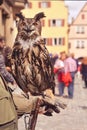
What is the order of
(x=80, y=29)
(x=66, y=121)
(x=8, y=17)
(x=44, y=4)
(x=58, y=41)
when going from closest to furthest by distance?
1. (x=66, y=121)
2. (x=8, y=17)
3. (x=58, y=41)
4. (x=44, y=4)
5. (x=80, y=29)

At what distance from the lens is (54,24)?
71.8m

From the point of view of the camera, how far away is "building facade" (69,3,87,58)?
90.8m

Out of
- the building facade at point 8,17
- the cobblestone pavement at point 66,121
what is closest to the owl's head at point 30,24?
the cobblestone pavement at point 66,121

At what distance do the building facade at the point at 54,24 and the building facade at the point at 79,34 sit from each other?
60.4 feet

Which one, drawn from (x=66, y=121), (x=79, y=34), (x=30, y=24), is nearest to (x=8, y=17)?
(x=66, y=121)

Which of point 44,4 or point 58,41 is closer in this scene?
point 58,41

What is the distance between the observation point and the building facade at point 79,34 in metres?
90.8

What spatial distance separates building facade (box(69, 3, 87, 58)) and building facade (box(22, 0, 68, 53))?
A: 18.4 meters

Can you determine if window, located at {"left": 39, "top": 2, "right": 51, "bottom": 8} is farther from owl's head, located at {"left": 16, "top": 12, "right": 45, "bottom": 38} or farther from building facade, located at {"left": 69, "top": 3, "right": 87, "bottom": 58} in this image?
owl's head, located at {"left": 16, "top": 12, "right": 45, "bottom": 38}

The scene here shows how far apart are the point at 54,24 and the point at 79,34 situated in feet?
67.5

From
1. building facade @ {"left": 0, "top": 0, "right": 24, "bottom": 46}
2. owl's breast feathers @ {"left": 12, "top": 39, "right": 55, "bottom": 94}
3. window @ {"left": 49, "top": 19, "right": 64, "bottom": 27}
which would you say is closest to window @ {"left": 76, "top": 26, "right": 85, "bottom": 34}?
window @ {"left": 49, "top": 19, "right": 64, "bottom": 27}

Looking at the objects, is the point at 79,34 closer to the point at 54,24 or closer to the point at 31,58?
the point at 54,24

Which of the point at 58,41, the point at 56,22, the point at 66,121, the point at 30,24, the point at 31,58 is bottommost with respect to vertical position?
the point at 58,41

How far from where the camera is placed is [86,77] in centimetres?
2406
